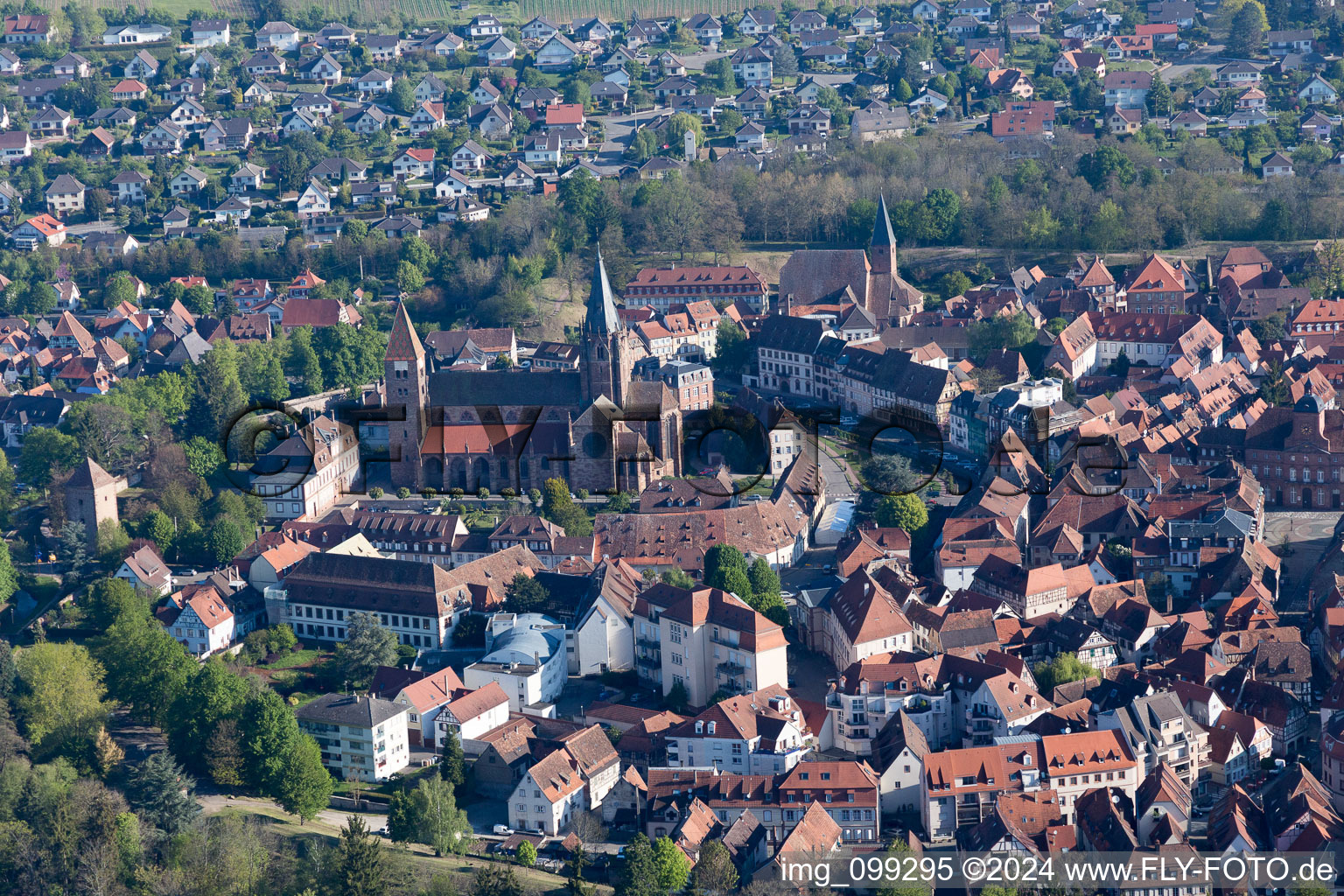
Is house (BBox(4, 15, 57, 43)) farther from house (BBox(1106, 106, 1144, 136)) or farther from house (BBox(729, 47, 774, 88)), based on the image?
house (BBox(1106, 106, 1144, 136))

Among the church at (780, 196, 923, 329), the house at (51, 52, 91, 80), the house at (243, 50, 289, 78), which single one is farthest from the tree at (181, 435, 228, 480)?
the house at (51, 52, 91, 80)

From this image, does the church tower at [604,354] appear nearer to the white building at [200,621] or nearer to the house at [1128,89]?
the white building at [200,621]

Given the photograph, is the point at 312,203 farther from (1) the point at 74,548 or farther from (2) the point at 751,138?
(1) the point at 74,548

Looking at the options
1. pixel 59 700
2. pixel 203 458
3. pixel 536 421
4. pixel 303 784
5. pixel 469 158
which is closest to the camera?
pixel 303 784

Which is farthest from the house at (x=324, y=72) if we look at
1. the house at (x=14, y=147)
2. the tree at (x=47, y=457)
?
the tree at (x=47, y=457)

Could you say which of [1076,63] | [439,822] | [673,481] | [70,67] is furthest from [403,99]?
[439,822]

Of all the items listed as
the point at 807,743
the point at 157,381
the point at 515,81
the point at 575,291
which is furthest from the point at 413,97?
the point at 807,743

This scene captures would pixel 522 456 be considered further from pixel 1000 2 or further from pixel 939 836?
pixel 1000 2
